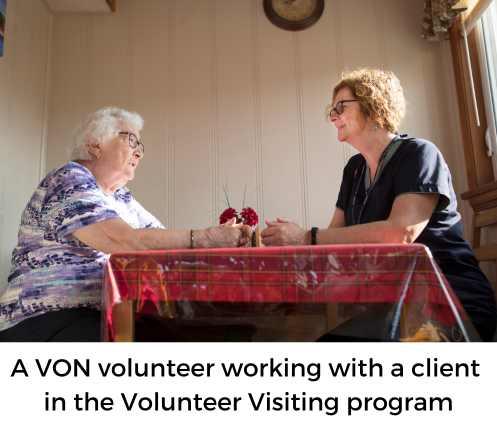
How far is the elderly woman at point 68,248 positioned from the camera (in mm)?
1333

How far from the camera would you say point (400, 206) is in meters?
1.33

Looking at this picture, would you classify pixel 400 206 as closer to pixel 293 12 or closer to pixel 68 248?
pixel 68 248

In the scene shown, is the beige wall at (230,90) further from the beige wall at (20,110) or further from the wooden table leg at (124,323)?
the wooden table leg at (124,323)

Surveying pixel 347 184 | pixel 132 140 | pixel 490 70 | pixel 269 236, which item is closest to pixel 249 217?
pixel 347 184

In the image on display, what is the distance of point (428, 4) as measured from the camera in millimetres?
3156

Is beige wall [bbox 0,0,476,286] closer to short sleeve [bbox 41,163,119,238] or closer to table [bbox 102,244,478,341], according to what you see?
short sleeve [bbox 41,163,119,238]

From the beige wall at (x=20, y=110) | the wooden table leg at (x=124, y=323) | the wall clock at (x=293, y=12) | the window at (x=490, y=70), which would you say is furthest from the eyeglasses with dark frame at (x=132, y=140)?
the window at (x=490, y=70)

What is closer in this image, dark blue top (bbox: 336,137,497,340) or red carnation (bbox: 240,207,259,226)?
dark blue top (bbox: 336,137,497,340)

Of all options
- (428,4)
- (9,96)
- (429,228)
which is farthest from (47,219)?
(428,4)

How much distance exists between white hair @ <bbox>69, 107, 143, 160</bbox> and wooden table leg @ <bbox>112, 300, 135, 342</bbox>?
95 centimetres

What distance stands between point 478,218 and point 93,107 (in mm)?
2792

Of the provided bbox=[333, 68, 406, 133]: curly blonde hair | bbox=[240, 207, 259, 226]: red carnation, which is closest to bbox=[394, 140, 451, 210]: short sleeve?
bbox=[333, 68, 406, 133]: curly blonde hair

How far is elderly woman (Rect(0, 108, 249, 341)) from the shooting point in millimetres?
1333

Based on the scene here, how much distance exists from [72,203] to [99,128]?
56 cm
